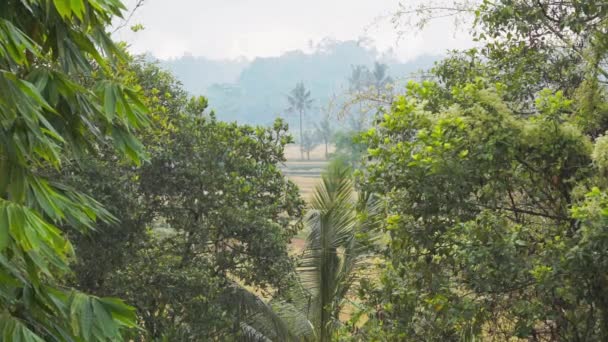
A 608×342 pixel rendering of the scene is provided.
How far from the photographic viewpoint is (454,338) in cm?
489

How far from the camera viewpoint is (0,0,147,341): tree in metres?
2.69

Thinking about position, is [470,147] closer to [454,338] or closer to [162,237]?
[454,338]

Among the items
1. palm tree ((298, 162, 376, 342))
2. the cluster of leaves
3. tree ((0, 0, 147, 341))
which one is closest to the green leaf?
tree ((0, 0, 147, 341))

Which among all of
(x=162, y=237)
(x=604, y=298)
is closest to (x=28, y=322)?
(x=604, y=298)

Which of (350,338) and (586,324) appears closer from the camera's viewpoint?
(586,324)

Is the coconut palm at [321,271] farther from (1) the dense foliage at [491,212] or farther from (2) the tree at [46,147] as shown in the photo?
(2) the tree at [46,147]

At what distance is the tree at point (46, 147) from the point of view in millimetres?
2686

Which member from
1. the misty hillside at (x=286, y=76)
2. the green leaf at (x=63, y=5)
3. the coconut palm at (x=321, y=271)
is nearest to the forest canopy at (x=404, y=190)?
the green leaf at (x=63, y=5)

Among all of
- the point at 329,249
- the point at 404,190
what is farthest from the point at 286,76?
the point at 404,190

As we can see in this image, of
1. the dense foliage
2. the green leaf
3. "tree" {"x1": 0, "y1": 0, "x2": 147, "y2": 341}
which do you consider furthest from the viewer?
the dense foliage

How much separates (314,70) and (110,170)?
168 m

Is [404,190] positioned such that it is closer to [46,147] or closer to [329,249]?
[46,147]

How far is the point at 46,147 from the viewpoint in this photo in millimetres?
3074

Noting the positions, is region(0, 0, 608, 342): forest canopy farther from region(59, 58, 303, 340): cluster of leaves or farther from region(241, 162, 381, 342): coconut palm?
region(241, 162, 381, 342): coconut palm
